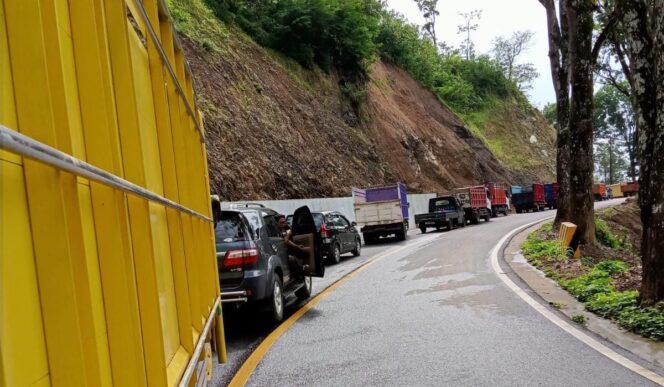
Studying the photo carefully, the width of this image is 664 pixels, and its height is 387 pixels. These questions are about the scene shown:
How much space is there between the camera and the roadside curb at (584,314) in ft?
17.6

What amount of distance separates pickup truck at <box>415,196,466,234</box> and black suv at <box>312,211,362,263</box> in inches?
395

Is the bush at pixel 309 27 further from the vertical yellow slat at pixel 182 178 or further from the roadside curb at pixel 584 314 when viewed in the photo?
the vertical yellow slat at pixel 182 178

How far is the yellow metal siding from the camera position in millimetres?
1230

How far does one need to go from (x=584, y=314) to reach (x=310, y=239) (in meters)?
4.29

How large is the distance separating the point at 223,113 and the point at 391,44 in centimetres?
3252

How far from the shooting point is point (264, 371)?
5.38 meters

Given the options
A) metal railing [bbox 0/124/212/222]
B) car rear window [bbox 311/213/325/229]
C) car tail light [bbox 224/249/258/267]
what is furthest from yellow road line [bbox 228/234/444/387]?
metal railing [bbox 0/124/212/222]

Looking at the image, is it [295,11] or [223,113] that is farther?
[295,11]

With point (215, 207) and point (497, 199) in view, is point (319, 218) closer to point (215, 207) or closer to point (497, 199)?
point (215, 207)

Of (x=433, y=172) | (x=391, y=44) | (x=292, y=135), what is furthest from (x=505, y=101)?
(x=292, y=135)

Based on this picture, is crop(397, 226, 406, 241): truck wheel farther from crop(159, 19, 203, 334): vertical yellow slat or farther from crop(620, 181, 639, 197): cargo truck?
crop(620, 181, 639, 197): cargo truck

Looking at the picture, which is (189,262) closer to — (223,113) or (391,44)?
(223,113)

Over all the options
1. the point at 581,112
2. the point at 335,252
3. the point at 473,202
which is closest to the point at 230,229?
the point at 335,252

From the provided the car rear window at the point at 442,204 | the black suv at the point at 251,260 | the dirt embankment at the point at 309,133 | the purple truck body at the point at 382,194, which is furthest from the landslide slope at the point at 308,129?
the black suv at the point at 251,260
